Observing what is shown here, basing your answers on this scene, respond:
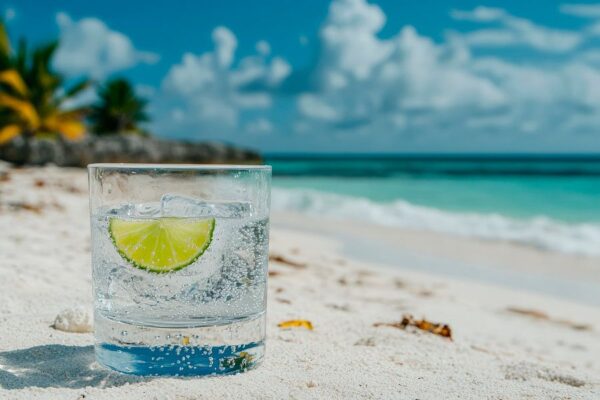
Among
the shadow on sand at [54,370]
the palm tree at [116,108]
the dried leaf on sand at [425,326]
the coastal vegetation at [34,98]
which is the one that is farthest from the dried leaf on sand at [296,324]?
the palm tree at [116,108]

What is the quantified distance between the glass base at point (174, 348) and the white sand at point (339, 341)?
0.03 meters

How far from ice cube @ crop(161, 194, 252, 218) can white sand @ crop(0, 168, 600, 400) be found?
1.44ft

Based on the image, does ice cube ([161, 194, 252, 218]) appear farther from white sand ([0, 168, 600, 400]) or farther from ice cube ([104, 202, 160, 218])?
white sand ([0, 168, 600, 400])

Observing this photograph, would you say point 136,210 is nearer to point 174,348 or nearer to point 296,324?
point 174,348

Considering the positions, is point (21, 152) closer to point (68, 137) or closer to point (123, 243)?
point (68, 137)

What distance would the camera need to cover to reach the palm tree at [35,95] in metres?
20.7

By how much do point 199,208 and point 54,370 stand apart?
598mm

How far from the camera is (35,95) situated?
825 inches

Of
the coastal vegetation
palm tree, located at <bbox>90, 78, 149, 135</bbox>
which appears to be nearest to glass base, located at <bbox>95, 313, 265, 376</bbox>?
the coastal vegetation

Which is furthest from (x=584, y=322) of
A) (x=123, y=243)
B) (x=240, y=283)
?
(x=123, y=243)

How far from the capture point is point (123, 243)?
1.68 m

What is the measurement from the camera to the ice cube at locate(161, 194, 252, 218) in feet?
5.48

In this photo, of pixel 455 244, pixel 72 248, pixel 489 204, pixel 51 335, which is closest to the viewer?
pixel 51 335

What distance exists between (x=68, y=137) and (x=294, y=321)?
2184 centimetres
